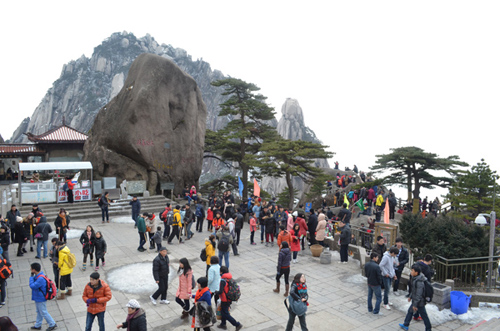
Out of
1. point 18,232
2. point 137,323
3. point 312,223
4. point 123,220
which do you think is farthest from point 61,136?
point 137,323

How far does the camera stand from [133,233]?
53.7ft

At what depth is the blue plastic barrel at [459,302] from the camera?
855 centimetres

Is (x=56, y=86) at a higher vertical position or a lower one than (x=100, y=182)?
higher

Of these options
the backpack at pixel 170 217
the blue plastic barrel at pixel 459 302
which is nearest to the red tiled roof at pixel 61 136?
the backpack at pixel 170 217

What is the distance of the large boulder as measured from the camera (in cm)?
2395

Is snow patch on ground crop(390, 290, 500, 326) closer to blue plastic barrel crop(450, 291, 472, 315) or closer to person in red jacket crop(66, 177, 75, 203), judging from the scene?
blue plastic barrel crop(450, 291, 472, 315)

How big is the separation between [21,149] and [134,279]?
1244 inches

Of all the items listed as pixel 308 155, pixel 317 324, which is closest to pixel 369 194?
pixel 308 155

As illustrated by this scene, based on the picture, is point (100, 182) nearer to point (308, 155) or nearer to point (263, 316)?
point (308, 155)

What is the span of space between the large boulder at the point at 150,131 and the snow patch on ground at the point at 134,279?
13588 mm

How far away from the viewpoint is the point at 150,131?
80.7 feet

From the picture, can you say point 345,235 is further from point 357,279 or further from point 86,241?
point 86,241

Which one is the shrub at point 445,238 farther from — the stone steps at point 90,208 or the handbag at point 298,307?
the stone steps at point 90,208

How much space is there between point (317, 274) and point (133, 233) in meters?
9.28
